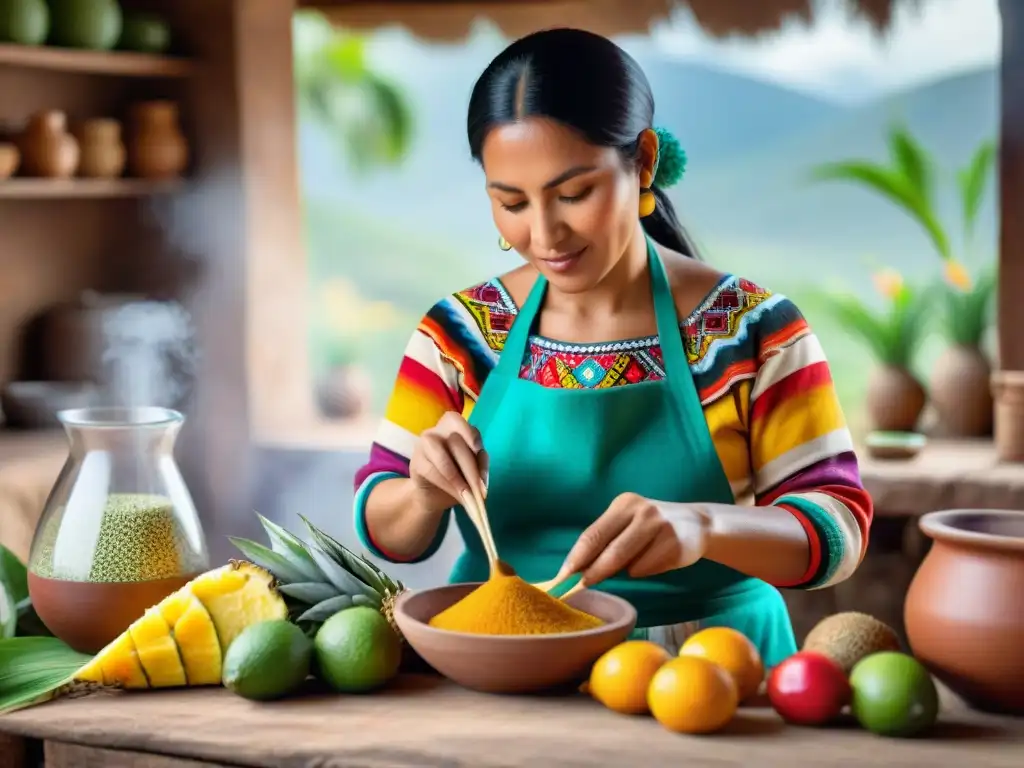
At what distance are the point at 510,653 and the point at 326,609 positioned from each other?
272 millimetres

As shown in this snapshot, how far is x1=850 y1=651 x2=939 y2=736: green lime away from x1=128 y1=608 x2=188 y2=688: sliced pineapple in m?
0.72

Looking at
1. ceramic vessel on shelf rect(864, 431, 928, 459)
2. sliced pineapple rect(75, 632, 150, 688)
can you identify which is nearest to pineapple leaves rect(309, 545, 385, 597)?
sliced pineapple rect(75, 632, 150, 688)

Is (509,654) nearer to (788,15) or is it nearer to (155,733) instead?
(155,733)

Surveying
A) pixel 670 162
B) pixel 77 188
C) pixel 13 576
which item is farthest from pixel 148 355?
pixel 670 162

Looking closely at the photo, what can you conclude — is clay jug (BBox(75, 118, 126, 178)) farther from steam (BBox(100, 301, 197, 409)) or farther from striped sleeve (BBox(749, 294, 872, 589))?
striped sleeve (BBox(749, 294, 872, 589))

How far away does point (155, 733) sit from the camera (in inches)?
51.9

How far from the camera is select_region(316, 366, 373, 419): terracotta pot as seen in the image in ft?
14.8

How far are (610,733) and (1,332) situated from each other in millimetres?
3469

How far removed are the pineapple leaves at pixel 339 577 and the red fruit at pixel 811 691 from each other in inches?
19.3

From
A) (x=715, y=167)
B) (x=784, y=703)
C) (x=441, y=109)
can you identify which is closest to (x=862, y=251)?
(x=715, y=167)

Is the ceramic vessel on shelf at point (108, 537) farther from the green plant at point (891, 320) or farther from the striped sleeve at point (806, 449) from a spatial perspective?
the green plant at point (891, 320)

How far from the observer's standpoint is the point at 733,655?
135 cm

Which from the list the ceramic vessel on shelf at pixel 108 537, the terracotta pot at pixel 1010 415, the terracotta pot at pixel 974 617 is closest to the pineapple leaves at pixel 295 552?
the ceramic vessel on shelf at pixel 108 537

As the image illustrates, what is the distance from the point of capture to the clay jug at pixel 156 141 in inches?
169
